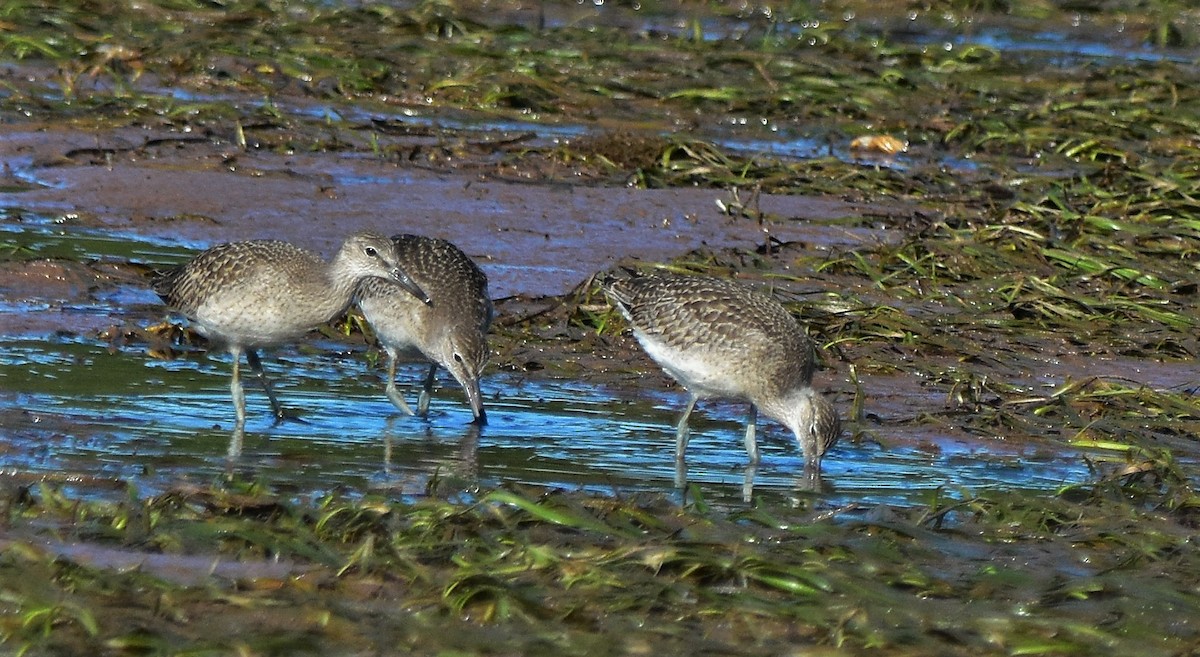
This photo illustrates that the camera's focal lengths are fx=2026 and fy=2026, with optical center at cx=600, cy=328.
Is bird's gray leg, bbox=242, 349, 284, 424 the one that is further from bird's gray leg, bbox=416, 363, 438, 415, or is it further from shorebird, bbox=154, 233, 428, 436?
bird's gray leg, bbox=416, 363, 438, 415

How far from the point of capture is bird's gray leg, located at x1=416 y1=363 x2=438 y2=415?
9.31 m

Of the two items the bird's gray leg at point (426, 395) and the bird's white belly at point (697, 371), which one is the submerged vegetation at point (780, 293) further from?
the bird's gray leg at point (426, 395)

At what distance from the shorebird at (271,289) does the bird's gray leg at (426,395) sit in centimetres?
57

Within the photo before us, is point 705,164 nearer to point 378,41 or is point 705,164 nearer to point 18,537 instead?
point 378,41

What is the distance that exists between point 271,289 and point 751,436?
2190 millimetres

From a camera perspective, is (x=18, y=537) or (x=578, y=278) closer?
(x=18, y=537)

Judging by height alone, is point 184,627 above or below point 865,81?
above

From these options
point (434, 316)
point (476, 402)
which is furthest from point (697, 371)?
point (434, 316)

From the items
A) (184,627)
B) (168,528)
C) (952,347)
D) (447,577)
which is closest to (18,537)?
(168,528)

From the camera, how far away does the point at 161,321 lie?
33.2ft

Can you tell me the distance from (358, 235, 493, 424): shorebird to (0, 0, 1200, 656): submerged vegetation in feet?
3.72

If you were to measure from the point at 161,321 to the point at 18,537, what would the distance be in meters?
3.90

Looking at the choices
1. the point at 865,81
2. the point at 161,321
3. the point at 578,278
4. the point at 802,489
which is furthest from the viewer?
the point at 865,81

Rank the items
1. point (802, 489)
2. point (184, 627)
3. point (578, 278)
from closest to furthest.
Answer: point (184, 627)
point (802, 489)
point (578, 278)
